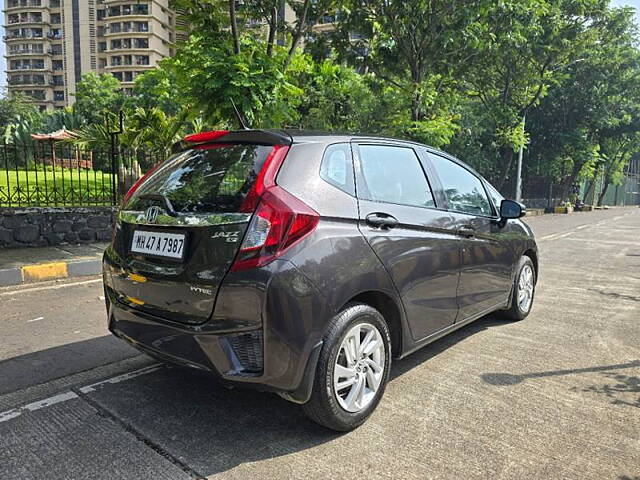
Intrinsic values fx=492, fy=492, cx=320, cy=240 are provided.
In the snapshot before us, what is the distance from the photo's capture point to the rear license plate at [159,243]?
8.38 feet

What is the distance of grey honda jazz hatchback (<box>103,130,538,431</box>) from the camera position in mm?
2369

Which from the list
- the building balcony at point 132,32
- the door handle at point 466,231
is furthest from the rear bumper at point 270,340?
the building balcony at point 132,32

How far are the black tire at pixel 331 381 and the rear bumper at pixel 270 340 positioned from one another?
0.06 meters

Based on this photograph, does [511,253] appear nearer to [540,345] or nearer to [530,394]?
[540,345]

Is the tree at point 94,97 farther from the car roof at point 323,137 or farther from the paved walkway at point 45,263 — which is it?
the car roof at point 323,137

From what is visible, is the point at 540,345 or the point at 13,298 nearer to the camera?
the point at 540,345

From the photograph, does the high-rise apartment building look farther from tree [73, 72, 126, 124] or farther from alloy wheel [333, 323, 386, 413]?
alloy wheel [333, 323, 386, 413]

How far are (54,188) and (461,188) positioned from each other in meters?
7.62

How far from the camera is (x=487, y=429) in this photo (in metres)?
2.77

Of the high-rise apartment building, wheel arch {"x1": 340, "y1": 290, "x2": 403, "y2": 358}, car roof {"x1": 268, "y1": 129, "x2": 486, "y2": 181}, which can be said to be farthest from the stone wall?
the high-rise apartment building

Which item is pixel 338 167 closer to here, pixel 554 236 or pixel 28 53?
pixel 554 236

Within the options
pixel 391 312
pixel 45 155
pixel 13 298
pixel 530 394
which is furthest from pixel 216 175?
pixel 45 155

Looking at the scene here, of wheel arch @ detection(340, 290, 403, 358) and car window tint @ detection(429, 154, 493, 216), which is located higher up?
car window tint @ detection(429, 154, 493, 216)

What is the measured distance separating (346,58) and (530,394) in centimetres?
1238
